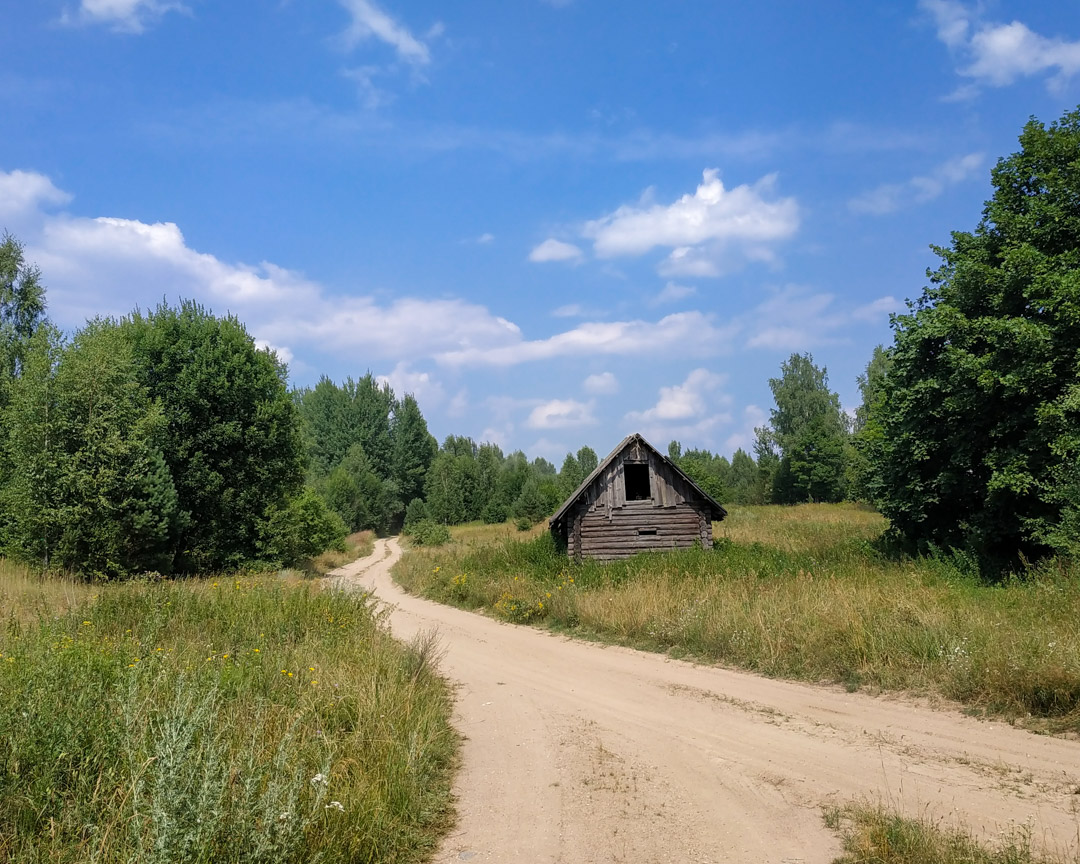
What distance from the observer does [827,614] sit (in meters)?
10.5

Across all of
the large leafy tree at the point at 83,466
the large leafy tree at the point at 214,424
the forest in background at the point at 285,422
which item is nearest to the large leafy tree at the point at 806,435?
the forest in background at the point at 285,422

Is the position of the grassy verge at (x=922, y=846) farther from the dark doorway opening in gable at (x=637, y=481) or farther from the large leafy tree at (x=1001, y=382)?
the dark doorway opening in gable at (x=637, y=481)

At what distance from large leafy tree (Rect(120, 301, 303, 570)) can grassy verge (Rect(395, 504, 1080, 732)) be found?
527 inches

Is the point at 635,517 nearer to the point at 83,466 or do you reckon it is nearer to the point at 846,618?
the point at 846,618

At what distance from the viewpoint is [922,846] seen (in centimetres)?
425

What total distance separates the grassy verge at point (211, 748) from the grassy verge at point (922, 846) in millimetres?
3072

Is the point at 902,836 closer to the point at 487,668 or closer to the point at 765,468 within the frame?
the point at 487,668

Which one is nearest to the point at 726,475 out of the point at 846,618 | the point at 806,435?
the point at 806,435

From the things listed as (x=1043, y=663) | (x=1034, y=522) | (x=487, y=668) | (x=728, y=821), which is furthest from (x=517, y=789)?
(x=1034, y=522)

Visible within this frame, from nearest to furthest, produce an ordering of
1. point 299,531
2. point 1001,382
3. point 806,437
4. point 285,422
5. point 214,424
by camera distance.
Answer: point 1001,382
point 214,424
point 285,422
point 299,531
point 806,437

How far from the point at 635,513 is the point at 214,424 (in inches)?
696

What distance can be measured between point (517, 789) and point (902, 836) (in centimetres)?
310

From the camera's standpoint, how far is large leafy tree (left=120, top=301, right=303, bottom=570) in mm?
26469

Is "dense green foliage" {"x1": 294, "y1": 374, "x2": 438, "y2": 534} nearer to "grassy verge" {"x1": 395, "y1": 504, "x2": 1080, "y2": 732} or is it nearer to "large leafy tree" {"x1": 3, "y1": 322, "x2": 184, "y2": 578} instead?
"large leafy tree" {"x1": 3, "y1": 322, "x2": 184, "y2": 578}
